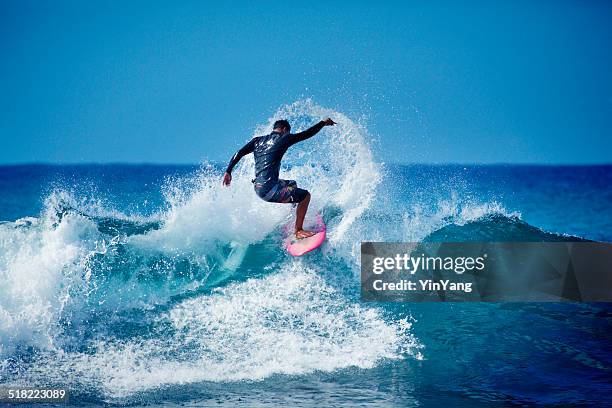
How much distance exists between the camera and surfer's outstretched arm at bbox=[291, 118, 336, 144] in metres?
4.35

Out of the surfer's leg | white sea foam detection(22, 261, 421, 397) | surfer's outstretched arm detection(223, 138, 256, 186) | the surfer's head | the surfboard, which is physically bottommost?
white sea foam detection(22, 261, 421, 397)

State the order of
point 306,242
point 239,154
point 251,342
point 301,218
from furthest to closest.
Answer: point 306,242, point 301,218, point 239,154, point 251,342

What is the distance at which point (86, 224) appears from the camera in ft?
16.3

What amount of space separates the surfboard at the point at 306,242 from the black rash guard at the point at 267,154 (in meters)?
0.51

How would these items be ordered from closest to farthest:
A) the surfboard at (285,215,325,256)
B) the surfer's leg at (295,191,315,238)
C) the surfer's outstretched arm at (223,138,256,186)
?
the surfer's outstretched arm at (223,138,256,186) → the surfer's leg at (295,191,315,238) → the surfboard at (285,215,325,256)

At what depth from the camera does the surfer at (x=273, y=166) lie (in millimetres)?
4621

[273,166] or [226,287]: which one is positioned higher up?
[273,166]

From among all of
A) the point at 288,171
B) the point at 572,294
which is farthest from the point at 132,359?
the point at 572,294

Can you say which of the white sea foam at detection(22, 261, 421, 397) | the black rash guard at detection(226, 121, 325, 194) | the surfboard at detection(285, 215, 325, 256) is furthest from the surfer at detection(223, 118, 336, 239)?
the white sea foam at detection(22, 261, 421, 397)

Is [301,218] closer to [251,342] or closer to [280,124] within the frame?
[280,124]

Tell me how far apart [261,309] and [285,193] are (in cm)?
86

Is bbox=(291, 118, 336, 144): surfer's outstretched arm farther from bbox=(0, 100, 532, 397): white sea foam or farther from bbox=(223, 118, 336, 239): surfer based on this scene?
bbox=(0, 100, 532, 397): white sea foam

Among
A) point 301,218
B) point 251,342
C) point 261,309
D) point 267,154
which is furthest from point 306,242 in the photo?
point 251,342

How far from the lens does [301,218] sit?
4797 millimetres
